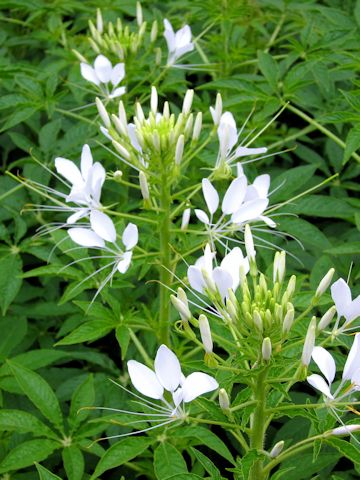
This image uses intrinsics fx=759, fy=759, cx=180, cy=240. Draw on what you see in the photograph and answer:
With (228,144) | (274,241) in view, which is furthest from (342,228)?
(228,144)

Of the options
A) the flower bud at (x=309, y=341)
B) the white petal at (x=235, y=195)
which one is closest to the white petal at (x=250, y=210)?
the white petal at (x=235, y=195)

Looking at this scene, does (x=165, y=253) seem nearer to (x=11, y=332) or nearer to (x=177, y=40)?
(x=11, y=332)

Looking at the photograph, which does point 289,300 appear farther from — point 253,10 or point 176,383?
point 253,10

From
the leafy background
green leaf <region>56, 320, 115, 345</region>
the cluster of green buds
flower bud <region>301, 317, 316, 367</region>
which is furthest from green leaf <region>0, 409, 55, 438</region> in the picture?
the cluster of green buds

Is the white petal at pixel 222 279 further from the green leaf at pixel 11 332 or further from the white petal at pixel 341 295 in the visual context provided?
the green leaf at pixel 11 332

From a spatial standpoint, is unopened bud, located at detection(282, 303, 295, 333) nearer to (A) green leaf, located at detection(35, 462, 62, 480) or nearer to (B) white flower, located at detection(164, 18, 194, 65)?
(A) green leaf, located at detection(35, 462, 62, 480)

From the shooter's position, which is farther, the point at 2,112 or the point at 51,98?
the point at 2,112
